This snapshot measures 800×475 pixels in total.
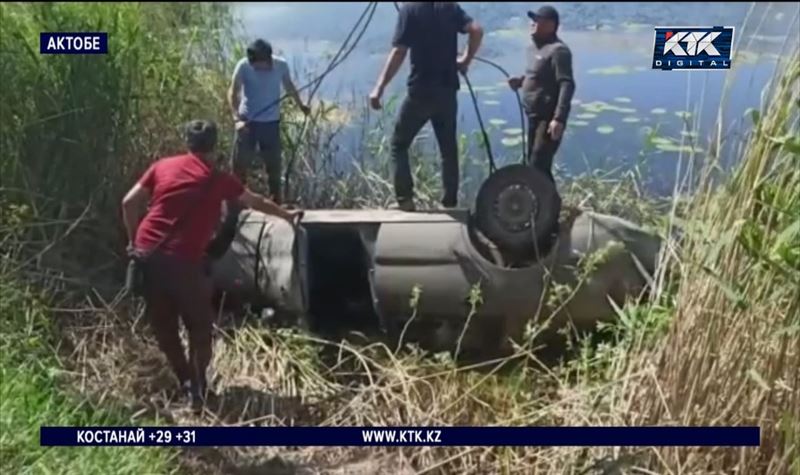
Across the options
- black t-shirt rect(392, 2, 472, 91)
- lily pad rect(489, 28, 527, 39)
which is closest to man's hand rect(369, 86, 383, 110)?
black t-shirt rect(392, 2, 472, 91)

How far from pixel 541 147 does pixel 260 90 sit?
770mm

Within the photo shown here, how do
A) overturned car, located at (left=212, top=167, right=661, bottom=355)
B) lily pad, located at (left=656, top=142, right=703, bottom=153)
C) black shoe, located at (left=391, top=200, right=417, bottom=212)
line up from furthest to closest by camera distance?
1. black shoe, located at (left=391, top=200, right=417, bottom=212)
2. overturned car, located at (left=212, top=167, right=661, bottom=355)
3. lily pad, located at (left=656, top=142, right=703, bottom=153)

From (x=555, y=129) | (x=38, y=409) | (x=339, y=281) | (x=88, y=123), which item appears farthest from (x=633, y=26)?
(x=38, y=409)

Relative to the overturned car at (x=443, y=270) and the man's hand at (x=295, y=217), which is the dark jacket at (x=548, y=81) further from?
the man's hand at (x=295, y=217)

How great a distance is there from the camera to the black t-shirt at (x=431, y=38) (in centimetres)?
377

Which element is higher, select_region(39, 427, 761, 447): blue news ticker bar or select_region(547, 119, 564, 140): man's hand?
select_region(547, 119, 564, 140): man's hand

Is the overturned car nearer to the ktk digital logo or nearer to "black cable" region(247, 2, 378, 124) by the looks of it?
"black cable" region(247, 2, 378, 124)

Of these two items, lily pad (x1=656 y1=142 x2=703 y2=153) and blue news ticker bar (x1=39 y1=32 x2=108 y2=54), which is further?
blue news ticker bar (x1=39 y1=32 x2=108 y2=54)

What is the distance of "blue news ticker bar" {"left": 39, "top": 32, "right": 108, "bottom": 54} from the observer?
146 inches

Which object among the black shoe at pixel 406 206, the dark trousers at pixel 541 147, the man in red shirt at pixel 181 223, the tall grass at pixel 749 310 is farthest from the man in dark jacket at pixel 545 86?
the man in red shirt at pixel 181 223

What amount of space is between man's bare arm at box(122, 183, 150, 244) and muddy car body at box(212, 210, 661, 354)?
0.25 m

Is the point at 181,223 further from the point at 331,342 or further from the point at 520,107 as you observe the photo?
the point at 520,107

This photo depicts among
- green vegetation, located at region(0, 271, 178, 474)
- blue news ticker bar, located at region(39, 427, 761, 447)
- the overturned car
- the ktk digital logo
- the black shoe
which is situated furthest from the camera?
the black shoe

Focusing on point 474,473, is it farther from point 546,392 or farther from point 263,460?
point 263,460
